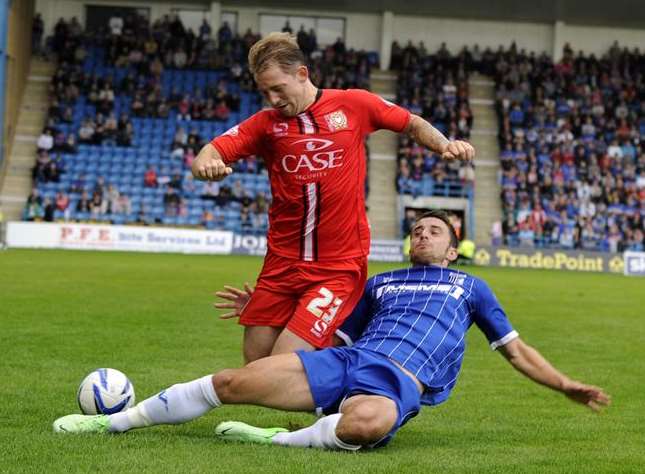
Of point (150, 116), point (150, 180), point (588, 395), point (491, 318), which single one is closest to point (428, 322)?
point (491, 318)

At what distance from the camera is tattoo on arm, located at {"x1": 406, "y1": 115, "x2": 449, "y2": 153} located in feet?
20.1

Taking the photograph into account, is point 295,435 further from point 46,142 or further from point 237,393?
point 46,142

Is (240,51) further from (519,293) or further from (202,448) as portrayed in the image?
(202,448)

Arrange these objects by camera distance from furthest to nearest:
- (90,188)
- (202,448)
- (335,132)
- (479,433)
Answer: (90,188) < (479,433) < (335,132) < (202,448)

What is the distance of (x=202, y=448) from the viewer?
566 centimetres

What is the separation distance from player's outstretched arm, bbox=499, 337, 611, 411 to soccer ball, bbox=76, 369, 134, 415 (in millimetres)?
2285

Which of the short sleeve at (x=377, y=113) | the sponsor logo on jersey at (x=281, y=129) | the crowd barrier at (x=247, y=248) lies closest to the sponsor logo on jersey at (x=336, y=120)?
the short sleeve at (x=377, y=113)

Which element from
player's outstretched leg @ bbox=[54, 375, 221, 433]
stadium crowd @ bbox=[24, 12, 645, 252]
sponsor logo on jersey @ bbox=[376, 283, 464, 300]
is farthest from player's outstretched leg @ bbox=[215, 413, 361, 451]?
stadium crowd @ bbox=[24, 12, 645, 252]

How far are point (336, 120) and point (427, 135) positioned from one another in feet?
1.77

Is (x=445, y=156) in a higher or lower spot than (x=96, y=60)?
lower

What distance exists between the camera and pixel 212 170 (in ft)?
18.8

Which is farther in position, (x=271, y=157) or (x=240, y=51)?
(x=240, y=51)

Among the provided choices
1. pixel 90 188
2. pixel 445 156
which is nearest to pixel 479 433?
pixel 445 156

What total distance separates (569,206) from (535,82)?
751cm
